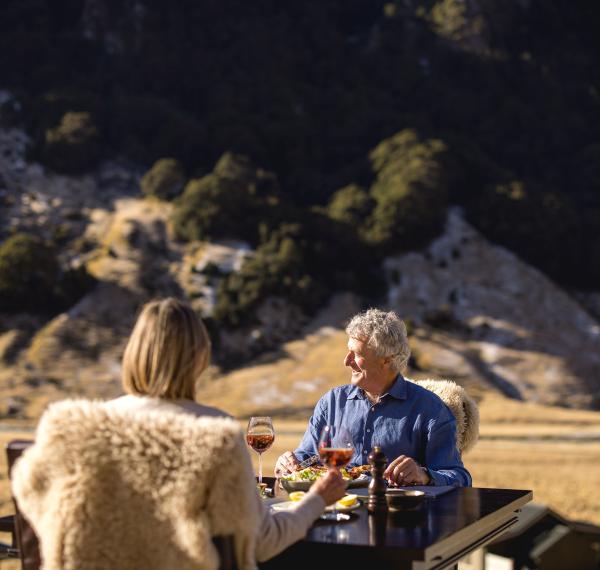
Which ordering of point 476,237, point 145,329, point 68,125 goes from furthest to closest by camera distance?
point 68,125
point 476,237
point 145,329

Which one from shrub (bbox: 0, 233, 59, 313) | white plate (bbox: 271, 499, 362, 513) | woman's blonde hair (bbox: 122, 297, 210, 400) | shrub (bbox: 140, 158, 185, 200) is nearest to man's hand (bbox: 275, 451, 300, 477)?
white plate (bbox: 271, 499, 362, 513)

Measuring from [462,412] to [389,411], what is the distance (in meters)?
0.50

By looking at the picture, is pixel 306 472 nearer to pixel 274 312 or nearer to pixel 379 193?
pixel 274 312

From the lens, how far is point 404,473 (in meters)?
4.21

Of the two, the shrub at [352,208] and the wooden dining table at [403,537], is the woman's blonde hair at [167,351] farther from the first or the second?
the shrub at [352,208]

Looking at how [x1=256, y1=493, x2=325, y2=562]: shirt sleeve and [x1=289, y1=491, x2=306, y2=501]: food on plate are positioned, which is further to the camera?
[x1=289, y1=491, x2=306, y2=501]: food on plate

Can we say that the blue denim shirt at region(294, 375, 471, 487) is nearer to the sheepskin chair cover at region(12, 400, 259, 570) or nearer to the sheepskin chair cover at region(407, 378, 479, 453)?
the sheepskin chair cover at region(407, 378, 479, 453)

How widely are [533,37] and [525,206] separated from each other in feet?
63.2

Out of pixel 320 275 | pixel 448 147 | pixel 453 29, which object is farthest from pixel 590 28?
pixel 320 275

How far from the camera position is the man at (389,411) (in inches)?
181

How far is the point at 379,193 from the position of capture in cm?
4106

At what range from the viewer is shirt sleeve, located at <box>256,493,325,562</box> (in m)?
2.95

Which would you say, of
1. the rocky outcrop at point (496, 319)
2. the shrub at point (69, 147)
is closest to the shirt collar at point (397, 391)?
the rocky outcrop at point (496, 319)

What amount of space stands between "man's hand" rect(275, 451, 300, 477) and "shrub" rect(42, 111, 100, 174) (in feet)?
133
